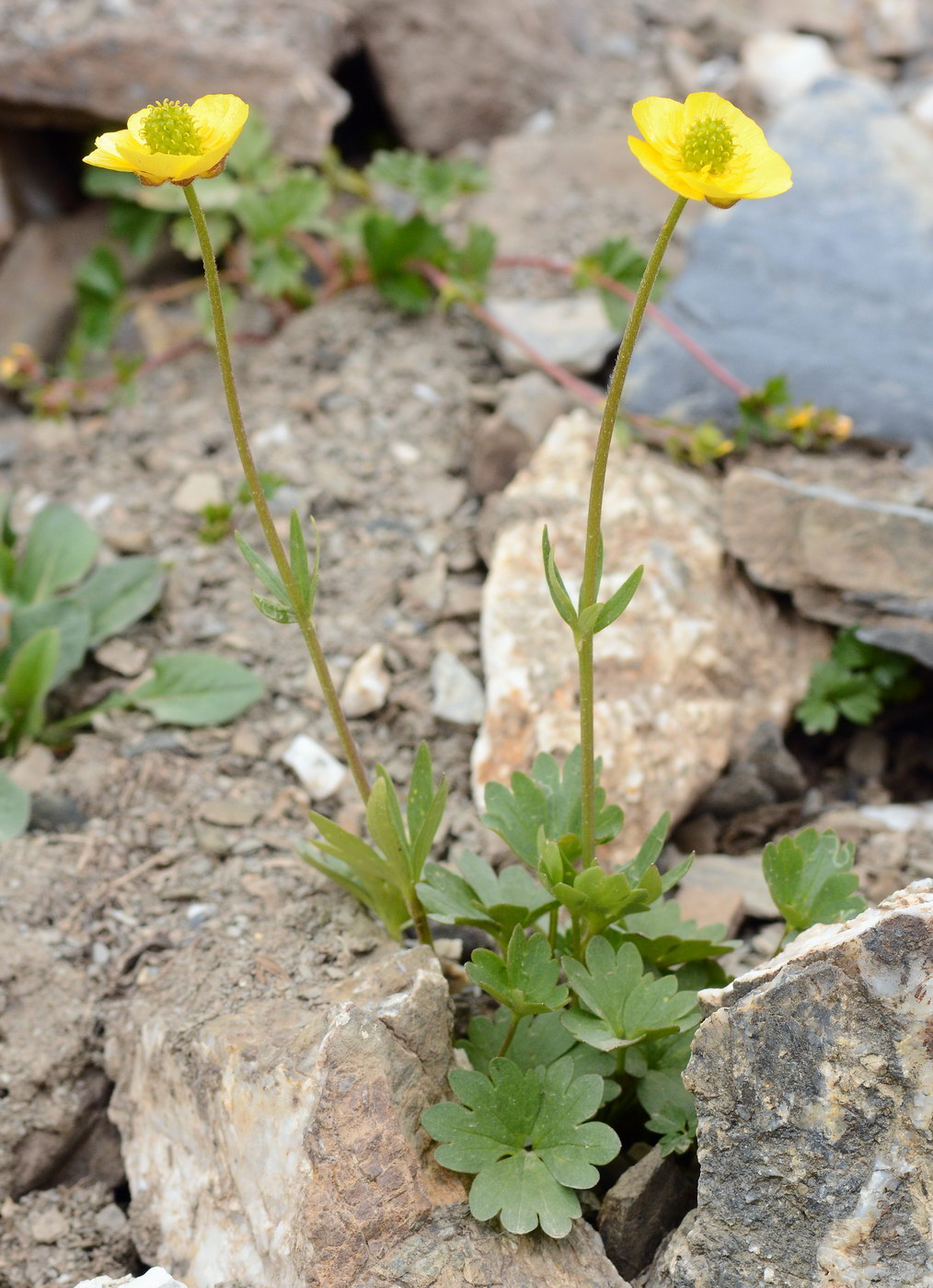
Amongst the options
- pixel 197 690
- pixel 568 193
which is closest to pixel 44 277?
pixel 568 193

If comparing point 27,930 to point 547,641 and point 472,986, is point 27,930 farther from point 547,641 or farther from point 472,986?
point 547,641

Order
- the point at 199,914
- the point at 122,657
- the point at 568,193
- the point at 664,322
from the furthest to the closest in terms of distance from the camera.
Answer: the point at 568,193, the point at 664,322, the point at 122,657, the point at 199,914

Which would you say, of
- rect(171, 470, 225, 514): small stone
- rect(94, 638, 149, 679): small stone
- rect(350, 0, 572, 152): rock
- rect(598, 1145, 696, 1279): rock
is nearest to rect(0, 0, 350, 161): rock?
rect(350, 0, 572, 152): rock

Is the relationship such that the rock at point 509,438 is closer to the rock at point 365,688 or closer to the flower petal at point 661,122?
the rock at point 365,688

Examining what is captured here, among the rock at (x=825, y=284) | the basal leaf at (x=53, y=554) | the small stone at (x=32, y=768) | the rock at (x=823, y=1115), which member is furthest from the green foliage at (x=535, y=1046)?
the rock at (x=825, y=284)

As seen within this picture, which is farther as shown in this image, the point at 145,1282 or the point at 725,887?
the point at 725,887

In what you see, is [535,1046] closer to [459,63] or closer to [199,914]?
[199,914]

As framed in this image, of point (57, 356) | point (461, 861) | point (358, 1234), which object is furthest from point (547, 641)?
point (57, 356)
